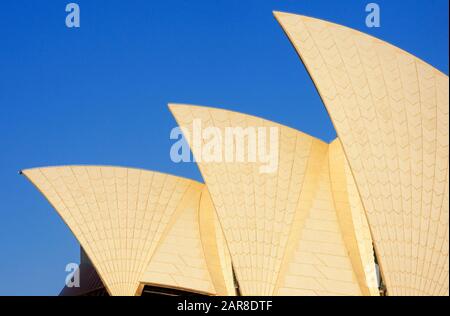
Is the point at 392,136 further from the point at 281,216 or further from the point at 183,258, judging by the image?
the point at 183,258

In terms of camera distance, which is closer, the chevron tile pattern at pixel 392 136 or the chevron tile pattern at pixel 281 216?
the chevron tile pattern at pixel 392 136

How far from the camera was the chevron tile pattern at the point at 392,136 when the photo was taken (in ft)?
86.9

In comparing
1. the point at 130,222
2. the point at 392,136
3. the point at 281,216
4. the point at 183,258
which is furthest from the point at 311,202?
the point at 130,222

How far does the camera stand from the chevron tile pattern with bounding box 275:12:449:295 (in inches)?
1043

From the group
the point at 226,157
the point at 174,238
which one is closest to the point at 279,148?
the point at 226,157

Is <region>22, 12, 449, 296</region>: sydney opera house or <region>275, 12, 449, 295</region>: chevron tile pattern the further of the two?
<region>22, 12, 449, 296</region>: sydney opera house

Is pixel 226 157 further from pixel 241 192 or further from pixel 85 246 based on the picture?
pixel 85 246

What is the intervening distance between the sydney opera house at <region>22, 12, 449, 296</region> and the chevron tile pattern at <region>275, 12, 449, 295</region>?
0.04 meters

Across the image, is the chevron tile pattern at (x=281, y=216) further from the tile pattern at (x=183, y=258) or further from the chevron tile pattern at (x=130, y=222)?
the chevron tile pattern at (x=130, y=222)

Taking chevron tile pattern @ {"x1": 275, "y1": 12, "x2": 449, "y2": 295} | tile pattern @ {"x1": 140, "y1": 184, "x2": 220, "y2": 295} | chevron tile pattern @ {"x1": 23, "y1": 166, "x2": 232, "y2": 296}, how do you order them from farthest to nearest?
chevron tile pattern @ {"x1": 23, "y1": 166, "x2": 232, "y2": 296} → tile pattern @ {"x1": 140, "y1": 184, "x2": 220, "y2": 295} → chevron tile pattern @ {"x1": 275, "y1": 12, "x2": 449, "y2": 295}

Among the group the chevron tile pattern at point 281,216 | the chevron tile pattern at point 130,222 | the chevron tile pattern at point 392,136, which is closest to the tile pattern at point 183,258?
the chevron tile pattern at point 130,222

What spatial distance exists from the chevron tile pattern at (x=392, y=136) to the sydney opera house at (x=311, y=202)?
0.04 metres

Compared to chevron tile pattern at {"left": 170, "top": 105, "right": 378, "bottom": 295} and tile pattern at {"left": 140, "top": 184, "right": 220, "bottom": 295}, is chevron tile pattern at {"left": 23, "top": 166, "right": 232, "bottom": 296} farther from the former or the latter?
chevron tile pattern at {"left": 170, "top": 105, "right": 378, "bottom": 295}

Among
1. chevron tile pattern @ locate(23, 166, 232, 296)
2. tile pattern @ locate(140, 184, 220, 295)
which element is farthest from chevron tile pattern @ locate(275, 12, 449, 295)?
chevron tile pattern @ locate(23, 166, 232, 296)
